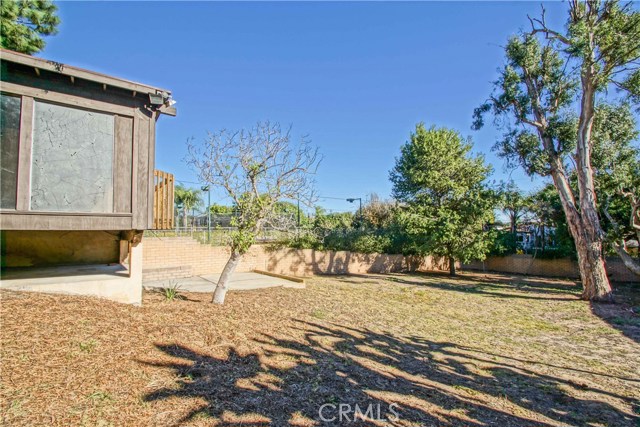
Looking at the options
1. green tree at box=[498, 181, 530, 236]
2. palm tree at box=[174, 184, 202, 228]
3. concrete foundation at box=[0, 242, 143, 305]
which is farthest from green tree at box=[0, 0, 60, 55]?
green tree at box=[498, 181, 530, 236]

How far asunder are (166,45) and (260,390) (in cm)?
938

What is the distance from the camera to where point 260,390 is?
3.22 meters

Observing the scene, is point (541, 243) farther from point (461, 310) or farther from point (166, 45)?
point (166, 45)

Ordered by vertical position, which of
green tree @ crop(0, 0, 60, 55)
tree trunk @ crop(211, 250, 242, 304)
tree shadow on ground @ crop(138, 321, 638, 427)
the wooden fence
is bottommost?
tree shadow on ground @ crop(138, 321, 638, 427)

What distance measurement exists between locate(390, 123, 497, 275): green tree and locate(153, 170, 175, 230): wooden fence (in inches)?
380

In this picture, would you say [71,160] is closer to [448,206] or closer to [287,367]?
[287,367]

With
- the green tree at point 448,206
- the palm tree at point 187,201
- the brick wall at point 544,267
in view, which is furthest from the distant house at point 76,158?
the brick wall at point 544,267

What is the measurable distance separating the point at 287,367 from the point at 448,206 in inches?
489

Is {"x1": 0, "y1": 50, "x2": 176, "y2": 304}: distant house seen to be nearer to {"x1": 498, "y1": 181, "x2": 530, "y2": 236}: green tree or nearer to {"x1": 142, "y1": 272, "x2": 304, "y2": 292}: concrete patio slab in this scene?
{"x1": 142, "y1": 272, "x2": 304, "y2": 292}: concrete patio slab

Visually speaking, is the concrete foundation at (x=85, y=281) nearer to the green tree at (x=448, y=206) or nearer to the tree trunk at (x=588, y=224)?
the green tree at (x=448, y=206)

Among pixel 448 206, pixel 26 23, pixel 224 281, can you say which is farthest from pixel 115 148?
pixel 448 206

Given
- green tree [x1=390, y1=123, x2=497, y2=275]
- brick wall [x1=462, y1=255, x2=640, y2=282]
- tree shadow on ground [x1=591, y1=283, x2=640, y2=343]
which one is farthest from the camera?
brick wall [x1=462, y1=255, x2=640, y2=282]

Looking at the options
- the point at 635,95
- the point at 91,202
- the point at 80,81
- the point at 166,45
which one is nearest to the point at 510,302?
the point at 635,95

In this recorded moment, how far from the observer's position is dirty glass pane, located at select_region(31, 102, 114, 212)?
4793 mm
